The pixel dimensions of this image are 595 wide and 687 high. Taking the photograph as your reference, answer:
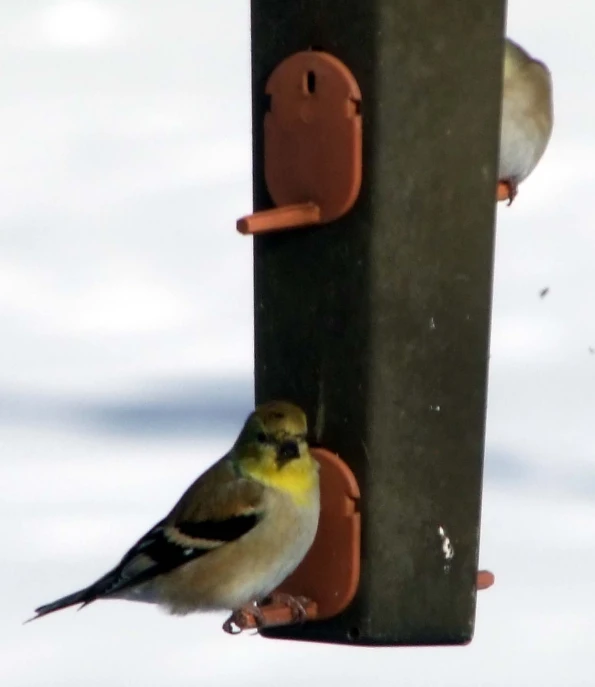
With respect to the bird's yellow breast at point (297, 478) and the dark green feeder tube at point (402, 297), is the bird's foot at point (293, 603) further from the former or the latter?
the bird's yellow breast at point (297, 478)

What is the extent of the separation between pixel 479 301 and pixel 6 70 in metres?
6.82

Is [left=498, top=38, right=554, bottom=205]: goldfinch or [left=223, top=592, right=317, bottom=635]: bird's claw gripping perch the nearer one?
[left=223, top=592, right=317, bottom=635]: bird's claw gripping perch

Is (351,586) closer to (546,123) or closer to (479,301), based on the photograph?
(479,301)

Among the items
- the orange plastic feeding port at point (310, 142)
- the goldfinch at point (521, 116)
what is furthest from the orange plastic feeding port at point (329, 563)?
the goldfinch at point (521, 116)

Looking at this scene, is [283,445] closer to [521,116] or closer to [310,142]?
[310,142]

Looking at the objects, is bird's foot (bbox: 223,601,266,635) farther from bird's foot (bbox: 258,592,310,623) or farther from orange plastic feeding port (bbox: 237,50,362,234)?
orange plastic feeding port (bbox: 237,50,362,234)

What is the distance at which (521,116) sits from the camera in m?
7.17

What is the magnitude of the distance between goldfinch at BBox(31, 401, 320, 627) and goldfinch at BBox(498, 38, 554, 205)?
1.38 m

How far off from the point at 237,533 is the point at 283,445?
0.38 metres

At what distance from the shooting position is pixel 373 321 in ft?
19.9

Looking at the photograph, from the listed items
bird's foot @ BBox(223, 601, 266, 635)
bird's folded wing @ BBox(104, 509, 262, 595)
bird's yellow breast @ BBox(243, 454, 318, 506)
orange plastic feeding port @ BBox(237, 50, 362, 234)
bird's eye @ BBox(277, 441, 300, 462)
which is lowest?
bird's foot @ BBox(223, 601, 266, 635)

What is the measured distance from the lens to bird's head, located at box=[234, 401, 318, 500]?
19.8 feet

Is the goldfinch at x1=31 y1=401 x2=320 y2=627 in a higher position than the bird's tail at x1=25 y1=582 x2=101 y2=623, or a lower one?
higher

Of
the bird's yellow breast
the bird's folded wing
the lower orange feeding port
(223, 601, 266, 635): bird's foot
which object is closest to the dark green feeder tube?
the lower orange feeding port
